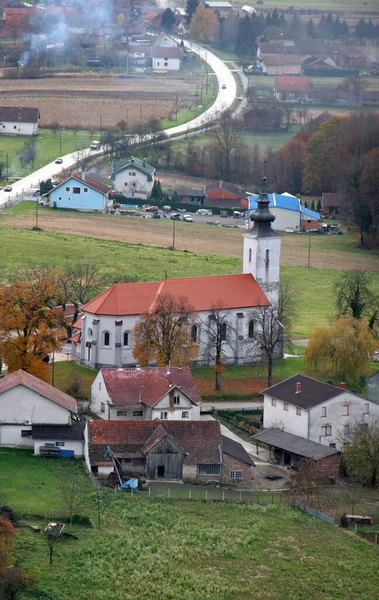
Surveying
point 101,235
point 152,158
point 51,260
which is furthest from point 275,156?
point 51,260

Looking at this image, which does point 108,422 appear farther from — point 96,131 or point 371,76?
point 371,76

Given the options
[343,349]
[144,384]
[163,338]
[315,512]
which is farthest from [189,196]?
[315,512]

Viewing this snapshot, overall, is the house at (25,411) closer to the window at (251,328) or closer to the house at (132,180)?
the window at (251,328)

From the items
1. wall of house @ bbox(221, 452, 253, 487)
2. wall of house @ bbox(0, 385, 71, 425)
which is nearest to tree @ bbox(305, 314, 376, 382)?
wall of house @ bbox(221, 452, 253, 487)

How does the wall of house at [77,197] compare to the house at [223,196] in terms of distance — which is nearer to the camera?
the wall of house at [77,197]

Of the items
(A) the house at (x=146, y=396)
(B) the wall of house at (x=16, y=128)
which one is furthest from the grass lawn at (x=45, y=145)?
(A) the house at (x=146, y=396)

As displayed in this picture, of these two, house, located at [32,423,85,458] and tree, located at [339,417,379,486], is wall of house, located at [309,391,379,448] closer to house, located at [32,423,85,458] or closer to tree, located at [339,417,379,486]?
tree, located at [339,417,379,486]

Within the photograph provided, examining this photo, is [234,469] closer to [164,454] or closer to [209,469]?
[209,469]

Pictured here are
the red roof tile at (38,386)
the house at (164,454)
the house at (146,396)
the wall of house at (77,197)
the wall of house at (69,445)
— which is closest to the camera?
the house at (164,454)
